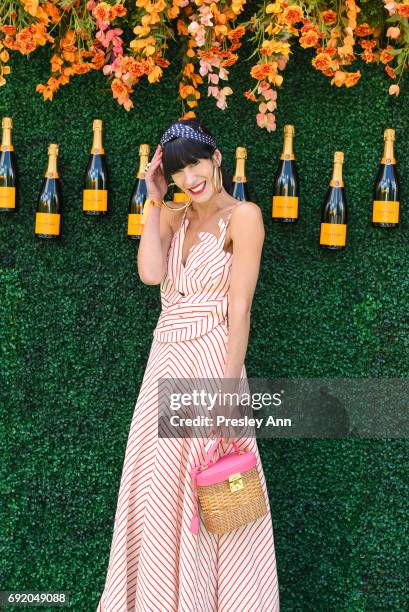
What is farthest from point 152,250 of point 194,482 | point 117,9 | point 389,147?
point 389,147

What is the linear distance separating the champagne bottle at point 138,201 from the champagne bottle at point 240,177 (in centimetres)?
33

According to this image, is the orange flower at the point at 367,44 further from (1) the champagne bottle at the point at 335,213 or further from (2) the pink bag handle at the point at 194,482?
(2) the pink bag handle at the point at 194,482

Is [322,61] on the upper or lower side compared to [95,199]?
upper

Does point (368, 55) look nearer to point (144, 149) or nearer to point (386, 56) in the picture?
point (386, 56)

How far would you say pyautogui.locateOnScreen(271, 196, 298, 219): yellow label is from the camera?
2.61 metres

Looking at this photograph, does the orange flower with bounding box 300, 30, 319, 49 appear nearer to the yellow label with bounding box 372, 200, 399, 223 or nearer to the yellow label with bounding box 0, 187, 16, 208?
the yellow label with bounding box 372, 200, 399, 223

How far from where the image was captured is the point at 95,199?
2.67m

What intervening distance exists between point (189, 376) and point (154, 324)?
660 mm

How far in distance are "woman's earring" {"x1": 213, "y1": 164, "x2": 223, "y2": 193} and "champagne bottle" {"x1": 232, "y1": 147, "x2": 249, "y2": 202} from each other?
0.41 meters

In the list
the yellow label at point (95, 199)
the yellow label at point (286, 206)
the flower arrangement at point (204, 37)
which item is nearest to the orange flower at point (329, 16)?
the flower arrangement at point (204, 37)

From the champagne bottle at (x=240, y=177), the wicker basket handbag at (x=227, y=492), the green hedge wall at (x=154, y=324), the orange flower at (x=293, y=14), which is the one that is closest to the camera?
the wicker basket handbag at (x=227, y=492)

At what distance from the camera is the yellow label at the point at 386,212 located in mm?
2625

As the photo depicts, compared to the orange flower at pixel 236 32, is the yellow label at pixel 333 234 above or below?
below

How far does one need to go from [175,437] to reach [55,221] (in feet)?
3.24
